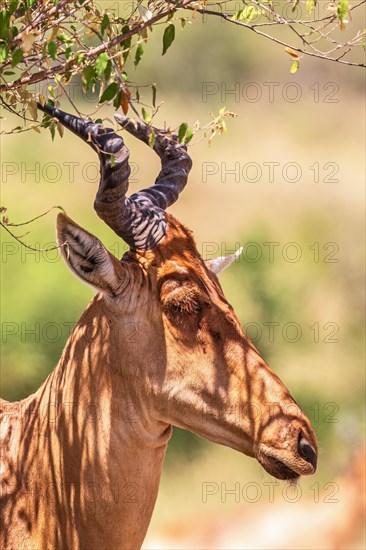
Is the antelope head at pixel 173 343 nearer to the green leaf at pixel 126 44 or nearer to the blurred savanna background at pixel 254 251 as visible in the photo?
the green leaf at pixel 126 44

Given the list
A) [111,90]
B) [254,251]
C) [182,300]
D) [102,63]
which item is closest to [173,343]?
[182,300]

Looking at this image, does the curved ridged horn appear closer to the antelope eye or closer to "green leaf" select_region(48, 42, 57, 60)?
the antelope eye

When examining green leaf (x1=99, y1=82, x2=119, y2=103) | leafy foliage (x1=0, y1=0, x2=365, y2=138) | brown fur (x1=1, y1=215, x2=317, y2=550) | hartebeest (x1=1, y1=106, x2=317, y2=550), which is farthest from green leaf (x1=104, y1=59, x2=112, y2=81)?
brown fur (x1=1, y1=215, x2=317, y2=550)

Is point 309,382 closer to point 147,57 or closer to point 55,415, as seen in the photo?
point 55,415

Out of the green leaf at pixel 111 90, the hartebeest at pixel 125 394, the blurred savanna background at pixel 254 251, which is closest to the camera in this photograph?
the green leaf at pixel 111 90

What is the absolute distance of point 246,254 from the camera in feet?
60.6

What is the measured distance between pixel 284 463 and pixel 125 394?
3.00ft

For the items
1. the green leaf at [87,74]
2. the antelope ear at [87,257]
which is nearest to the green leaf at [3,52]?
the green leaf at [87,74]

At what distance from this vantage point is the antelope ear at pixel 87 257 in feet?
18.2

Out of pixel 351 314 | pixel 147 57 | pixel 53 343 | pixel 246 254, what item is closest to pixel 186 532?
pixel 53 343

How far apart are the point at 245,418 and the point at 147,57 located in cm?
2451

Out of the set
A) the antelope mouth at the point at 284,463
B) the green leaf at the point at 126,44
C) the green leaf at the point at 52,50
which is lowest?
the antelope mouth at the point at 284,463

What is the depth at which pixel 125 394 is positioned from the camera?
19.1ft

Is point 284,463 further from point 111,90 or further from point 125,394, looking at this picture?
point 111,90
